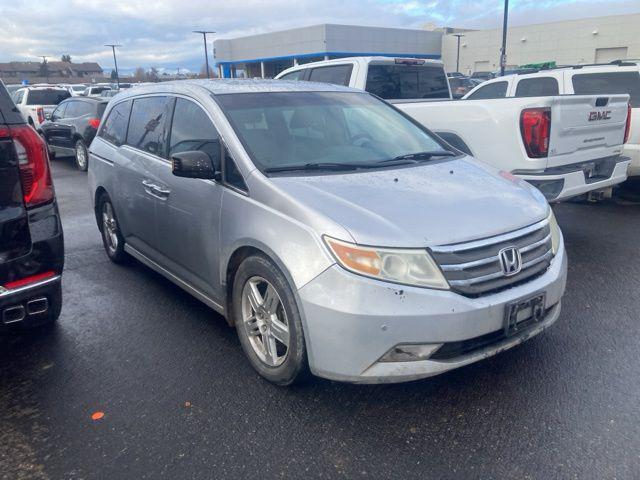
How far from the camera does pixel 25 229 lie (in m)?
3.12

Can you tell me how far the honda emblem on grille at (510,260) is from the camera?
2869mm

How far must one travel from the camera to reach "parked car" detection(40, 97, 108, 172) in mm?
12188

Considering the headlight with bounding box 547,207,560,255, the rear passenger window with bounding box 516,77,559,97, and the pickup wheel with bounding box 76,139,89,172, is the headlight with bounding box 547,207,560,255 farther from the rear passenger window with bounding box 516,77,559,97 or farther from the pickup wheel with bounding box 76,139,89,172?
the pickup wheel with bounding box 76,139,89,172

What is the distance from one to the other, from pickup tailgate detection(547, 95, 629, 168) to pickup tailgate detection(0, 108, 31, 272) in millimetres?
4364

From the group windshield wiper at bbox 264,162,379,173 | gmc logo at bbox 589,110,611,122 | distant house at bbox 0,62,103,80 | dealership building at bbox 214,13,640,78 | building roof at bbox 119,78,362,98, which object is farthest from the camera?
distant house at bbox 0,62,103,80

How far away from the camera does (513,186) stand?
3.62 meters

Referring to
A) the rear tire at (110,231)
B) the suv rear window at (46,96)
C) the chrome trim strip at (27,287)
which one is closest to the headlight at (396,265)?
the chrome trim strip at (27,287)

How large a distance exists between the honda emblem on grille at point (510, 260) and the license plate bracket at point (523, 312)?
6.3 inches

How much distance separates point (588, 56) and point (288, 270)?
51452 mm

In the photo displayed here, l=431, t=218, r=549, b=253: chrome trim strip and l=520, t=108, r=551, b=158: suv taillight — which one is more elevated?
l=520, t=108, r=551, b=158: suv taillight

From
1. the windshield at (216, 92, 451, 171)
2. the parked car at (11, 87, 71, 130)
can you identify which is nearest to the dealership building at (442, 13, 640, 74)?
the parked car at (11, 87, 71, 130)

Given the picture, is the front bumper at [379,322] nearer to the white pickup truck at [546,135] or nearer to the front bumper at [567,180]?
the front bumper at [567,180]

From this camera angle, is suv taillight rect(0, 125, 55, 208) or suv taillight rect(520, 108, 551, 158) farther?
suv taillight rect(520, 108, 551, 158)

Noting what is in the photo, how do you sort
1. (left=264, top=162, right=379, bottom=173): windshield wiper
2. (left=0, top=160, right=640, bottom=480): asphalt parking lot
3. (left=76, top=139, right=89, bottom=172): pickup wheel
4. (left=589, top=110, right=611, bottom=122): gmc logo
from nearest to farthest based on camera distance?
(left=0, top=160, right=640, bottom=480): asphalt parking lot
(left=264, top=162, right=379, bottom=173): windshield wiper
(left=589, top=110, right=611, bottom=122): gmc logo
(left=76, top=139, right=89, bottom=172): pickup wheel
